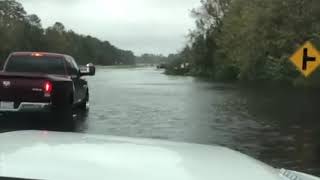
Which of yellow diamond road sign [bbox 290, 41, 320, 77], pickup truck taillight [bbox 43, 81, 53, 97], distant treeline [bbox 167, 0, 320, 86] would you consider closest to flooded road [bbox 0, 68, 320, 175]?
pickup truck taillight [bbox 43, 81, 53, 97]

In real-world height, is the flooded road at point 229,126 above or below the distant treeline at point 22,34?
below

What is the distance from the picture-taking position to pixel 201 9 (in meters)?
94.4

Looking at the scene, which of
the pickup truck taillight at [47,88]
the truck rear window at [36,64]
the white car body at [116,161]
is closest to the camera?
the white car body at [116,161]

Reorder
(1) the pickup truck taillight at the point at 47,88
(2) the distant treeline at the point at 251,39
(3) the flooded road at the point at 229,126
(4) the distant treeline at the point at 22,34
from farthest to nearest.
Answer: (4) the distant treeline at the point at 22,34, (2) the distant treeline at the point at 251,39, (1) the pickup truck taillight at the point at 47,88, (3) the flooded road at the point at 229,126

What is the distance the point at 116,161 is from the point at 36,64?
16.8 meters

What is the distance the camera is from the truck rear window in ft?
64.3

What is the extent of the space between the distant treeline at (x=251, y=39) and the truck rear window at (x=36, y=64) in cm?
1772

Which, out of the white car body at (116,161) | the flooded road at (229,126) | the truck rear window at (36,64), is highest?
the white car body at (116,161)

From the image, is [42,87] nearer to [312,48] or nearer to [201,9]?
[312,48]

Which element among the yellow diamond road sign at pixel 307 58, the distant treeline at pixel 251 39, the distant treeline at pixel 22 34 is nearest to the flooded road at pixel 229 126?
the yellow diamond road sign at pixel 307 58

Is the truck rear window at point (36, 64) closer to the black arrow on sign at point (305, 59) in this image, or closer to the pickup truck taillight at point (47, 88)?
the pickup truck taillight at point (47, 88)

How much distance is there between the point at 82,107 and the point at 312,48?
288 inches

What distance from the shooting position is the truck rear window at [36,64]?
1961 centimetres

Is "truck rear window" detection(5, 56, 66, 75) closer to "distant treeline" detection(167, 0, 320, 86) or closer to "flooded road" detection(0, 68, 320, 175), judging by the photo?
"flooded road" detection(0, 68, 320, 175)
